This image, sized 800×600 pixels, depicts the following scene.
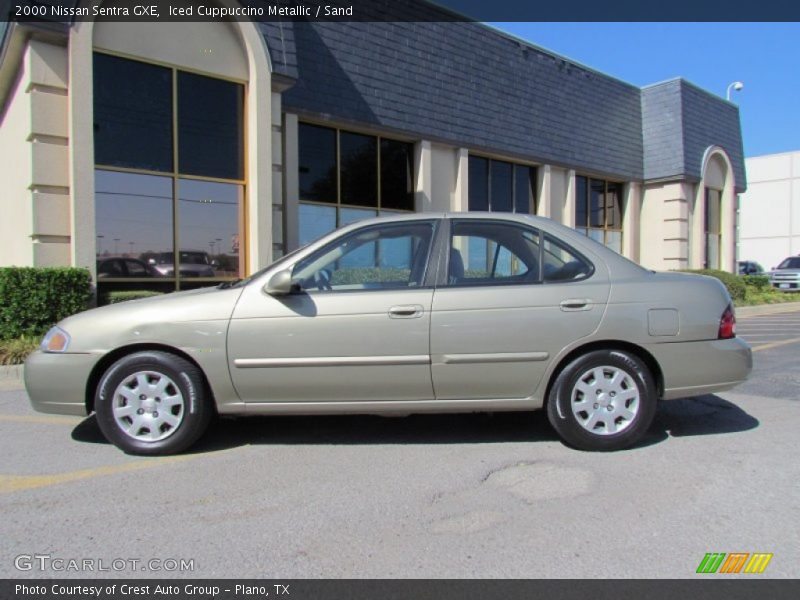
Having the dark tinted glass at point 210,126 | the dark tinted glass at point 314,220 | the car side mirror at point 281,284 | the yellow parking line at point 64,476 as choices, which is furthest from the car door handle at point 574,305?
the dark tinted glass at point 314,220

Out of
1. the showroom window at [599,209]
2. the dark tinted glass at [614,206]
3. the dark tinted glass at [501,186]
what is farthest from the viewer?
the dark tinted glass at [614,206]

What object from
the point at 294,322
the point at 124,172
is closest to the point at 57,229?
the point at 124,172

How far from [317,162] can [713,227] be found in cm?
1496

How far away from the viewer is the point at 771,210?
40594 mm

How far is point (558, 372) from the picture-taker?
430 centimetres

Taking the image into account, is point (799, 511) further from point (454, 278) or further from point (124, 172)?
point (124, 172)

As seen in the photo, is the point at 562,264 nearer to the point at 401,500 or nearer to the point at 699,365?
the point at 699,365

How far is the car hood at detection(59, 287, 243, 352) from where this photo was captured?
4.15 metres

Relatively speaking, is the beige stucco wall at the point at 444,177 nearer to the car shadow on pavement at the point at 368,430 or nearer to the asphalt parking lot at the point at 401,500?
the car shadow on pavement at the point at 368,430

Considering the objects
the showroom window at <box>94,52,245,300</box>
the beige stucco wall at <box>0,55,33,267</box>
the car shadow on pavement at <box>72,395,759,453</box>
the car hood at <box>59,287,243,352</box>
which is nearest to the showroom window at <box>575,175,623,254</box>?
the showroom window at <box>94,52,245,300</box>

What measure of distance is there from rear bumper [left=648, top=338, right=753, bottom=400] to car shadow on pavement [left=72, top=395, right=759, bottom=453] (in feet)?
1.74

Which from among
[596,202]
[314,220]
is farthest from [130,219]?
[596,202]

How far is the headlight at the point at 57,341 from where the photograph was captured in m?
4.22

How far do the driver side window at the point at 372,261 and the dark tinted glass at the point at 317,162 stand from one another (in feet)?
24.2
